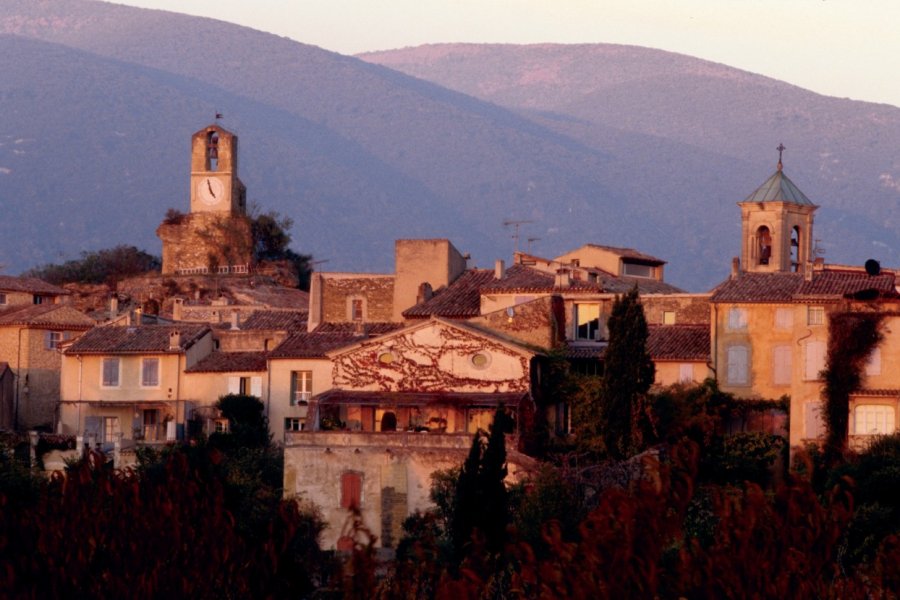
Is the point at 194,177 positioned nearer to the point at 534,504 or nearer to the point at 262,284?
the point at 262,284

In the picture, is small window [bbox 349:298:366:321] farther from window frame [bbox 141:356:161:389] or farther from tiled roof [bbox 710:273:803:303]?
tiled roof [bbox 710:273:803:303]

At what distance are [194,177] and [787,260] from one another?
27.5 m

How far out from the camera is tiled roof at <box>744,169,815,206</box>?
282 ft

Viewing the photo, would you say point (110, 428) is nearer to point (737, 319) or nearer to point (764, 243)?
point (737, 319)

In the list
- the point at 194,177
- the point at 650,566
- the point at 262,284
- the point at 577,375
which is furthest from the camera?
the point at 194,177

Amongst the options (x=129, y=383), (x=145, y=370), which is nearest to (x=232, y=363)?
(x=145, y=370)

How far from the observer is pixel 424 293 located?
7350 cm

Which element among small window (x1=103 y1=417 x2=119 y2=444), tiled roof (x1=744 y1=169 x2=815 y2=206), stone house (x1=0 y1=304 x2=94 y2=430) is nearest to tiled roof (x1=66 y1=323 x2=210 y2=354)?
small window (x1=103 y1=417 x2=119 y2=444)

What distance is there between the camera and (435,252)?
7519 centimetres

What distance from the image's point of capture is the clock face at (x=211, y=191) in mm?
99250

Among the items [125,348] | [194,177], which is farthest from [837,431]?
[194,177]

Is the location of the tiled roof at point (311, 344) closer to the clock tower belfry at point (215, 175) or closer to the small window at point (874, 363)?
the small window at point (874, 363)

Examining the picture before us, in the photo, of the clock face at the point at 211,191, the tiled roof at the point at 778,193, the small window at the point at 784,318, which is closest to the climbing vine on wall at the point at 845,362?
the small window at the point at 784,318

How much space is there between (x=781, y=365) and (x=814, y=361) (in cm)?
328
